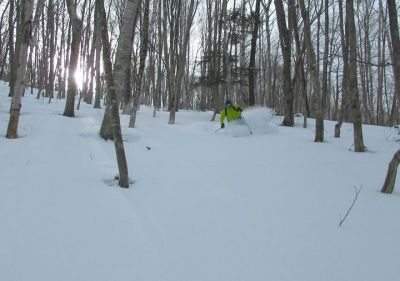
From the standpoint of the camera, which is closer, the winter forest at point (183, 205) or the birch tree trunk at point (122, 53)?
the winter forest at point (183, 205)

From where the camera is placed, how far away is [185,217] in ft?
12.7

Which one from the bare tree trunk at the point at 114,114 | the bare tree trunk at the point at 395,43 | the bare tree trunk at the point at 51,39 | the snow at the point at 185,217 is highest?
the bare tree trunk at the point at 51,39

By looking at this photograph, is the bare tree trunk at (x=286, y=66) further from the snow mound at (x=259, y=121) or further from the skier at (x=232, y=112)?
the skier at (x=232, y=112)

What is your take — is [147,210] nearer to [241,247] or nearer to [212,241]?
[212,241]

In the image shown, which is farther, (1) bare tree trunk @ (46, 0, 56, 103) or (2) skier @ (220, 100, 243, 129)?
(1) bare tree trunk @ (46, 0, 56, 103)

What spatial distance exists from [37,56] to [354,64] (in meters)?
22.6

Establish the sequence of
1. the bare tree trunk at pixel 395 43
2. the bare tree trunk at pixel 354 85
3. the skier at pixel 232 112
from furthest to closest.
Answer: the skier at pixel 232 112 < the bare tree trunk at pixel 354 85 < the bare tree trunk at pixel 395 43

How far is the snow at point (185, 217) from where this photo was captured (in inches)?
109

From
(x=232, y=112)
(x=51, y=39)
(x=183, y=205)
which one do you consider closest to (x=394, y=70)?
(x=183, y=205)

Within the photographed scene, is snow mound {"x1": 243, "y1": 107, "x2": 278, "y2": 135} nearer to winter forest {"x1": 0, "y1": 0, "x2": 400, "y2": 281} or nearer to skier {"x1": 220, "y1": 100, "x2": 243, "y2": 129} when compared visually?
skier {"x1": 220, "y1": 100, "x2": 243, "y2": 129}

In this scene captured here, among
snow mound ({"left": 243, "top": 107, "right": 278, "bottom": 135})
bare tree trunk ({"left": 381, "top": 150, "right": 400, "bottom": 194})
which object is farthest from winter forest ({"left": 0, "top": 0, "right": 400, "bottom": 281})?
snow mound ({"left": 243, "top": 107, "right": 278, "bottom": 135})

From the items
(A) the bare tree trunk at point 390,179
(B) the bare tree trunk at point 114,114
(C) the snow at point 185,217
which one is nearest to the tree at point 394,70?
(A) the bare tree trunk at point 390,179

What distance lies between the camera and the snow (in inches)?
109

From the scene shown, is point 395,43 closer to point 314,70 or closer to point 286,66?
point 314,70
